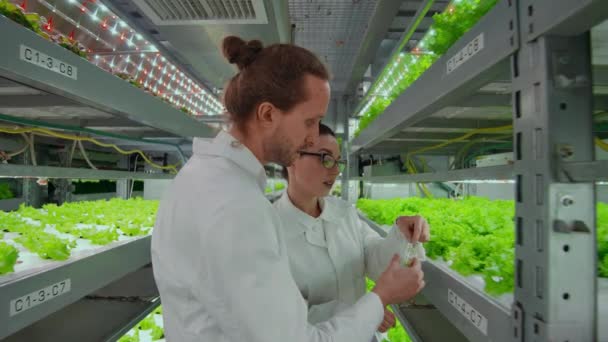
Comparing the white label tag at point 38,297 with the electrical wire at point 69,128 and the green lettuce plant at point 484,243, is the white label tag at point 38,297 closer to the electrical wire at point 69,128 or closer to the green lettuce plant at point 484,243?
the electrical wire at point 69,128

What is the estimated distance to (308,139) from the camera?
1.15 meters

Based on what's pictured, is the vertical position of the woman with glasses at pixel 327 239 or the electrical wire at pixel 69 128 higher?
the electrical wire at pixel 69 128

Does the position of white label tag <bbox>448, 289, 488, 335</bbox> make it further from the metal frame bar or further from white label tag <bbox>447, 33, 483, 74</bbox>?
white label tag <bbox>447, 33, 483, 74</bbox>

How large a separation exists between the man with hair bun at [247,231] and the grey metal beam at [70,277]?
37 cm

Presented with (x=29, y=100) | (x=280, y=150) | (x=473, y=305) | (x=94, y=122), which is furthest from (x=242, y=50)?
(x=94, y=122)

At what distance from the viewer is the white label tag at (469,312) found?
894 mm

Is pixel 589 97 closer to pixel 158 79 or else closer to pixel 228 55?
pixel 228 55

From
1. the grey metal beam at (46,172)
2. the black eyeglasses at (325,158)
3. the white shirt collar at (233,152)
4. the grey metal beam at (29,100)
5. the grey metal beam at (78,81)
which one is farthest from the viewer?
the black eyeglasses at (325,158)

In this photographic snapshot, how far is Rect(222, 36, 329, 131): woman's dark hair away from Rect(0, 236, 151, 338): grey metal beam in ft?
2.59

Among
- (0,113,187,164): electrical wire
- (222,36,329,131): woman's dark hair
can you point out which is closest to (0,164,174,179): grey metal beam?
(0,113,187,164): electrical wire

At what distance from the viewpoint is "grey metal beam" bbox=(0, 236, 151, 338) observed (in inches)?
37.2

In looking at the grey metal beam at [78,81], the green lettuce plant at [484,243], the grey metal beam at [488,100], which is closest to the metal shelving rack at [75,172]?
the grey metal beam at [78,81]

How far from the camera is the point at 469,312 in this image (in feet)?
3.18

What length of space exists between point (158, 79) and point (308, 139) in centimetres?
269
